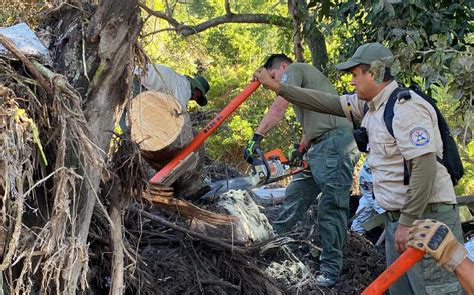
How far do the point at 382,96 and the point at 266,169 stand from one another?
188 cm

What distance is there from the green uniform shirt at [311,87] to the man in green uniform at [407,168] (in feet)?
4.10

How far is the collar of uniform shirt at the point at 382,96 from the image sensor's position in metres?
3.76

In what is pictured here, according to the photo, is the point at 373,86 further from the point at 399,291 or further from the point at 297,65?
the point at 297,65

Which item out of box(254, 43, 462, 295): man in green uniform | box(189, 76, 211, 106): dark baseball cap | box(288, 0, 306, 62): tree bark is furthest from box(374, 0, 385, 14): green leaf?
box(288, 0, 306, 62): tree bark

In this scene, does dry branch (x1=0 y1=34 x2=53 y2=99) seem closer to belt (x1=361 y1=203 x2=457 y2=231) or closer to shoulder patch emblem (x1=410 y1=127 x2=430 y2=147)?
shoulder patch emblem (x1=410 y1=127 x2=430 y2=147)

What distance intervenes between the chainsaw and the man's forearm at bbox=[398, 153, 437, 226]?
79.5 inches

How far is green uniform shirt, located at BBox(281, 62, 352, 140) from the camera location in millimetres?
5336

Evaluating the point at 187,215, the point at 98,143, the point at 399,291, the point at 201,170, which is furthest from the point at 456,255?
the point at 201,170

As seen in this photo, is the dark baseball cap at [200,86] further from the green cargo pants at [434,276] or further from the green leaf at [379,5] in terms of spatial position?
the green cargo pants at [434,276]

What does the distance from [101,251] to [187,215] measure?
1.24 m

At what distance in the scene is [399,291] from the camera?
3902 millimetres

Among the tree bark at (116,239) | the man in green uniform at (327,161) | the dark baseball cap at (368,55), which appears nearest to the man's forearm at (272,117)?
the man in green uniform at (327,161)

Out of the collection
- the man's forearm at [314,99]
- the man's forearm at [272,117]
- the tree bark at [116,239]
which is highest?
the man's forearm at [314,99]

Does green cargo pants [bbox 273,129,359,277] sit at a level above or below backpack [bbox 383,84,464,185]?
below
